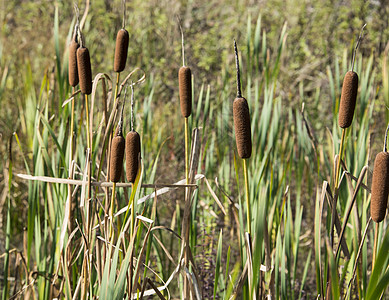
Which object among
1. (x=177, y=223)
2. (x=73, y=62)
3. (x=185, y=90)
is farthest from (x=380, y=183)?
(x=177, y=223)

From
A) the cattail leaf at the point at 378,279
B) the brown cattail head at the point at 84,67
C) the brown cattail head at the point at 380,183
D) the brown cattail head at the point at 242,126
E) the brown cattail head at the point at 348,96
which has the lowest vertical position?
the cattail leaf at the point at 378,279

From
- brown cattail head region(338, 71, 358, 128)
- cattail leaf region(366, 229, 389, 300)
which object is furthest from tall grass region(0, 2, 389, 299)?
brown cattail head region(338, 71, 358, 128)

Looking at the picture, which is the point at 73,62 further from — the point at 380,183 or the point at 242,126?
the point at 380,183

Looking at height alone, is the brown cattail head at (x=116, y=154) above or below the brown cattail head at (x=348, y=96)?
below

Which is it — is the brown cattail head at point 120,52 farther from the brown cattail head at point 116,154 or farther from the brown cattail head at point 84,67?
the brown cattail head at point 116,154

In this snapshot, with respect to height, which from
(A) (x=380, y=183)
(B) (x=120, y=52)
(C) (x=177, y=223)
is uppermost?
(B) (x=120, y=52)

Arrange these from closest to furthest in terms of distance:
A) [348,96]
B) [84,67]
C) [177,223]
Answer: [348,96], [84,67], [177,223]

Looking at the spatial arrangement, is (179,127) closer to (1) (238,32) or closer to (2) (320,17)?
(1) (238,32)

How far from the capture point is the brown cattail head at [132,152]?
0.87 m

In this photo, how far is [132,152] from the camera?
34.4 inches

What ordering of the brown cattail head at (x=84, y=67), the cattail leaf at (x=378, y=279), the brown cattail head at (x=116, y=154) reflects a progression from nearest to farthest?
the cattail leaf at (x=378, y=279) < the brown cattail head at (x=116, y=154) < the brown cattail head at (x=84, y=67)

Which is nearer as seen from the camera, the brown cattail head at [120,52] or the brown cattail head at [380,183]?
the brown cattail head at [380,183]

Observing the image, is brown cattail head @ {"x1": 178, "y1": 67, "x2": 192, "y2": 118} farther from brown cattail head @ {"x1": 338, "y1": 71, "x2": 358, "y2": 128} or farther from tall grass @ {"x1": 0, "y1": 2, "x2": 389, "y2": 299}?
brown cattail head @ {"x1": 338, "y1": 71, "x2": 358, "y2": 128}

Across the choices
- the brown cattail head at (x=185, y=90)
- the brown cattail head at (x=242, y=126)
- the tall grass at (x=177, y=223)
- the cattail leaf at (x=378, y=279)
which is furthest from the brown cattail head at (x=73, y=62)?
the cattail leaf at (x=378, y=279)
